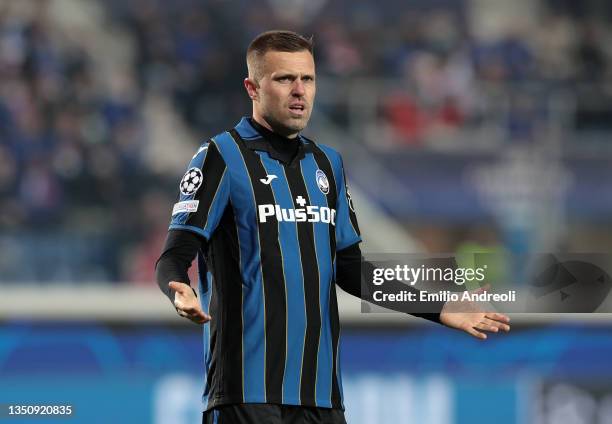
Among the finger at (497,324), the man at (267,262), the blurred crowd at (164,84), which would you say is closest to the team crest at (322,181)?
the man at (267,262)

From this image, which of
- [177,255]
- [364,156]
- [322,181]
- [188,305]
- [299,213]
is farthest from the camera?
[364,156]

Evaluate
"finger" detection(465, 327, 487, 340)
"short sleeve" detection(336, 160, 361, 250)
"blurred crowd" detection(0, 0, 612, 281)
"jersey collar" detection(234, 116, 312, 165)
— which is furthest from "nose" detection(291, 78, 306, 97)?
"blurred crowd" detection(0, 0, 612, 281)

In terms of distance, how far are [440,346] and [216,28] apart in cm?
635

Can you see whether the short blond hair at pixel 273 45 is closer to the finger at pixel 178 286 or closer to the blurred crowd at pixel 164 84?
the finger at pixel 178 286

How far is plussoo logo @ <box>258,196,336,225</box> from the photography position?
3230 millimetres

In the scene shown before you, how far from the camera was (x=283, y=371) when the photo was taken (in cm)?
319

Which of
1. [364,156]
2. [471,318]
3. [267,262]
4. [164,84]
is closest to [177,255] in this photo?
[267,262]

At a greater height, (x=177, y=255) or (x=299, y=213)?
(x=299, y=213)

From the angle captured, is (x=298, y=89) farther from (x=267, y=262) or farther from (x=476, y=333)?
(x=476, y=333)

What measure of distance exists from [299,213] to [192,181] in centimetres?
30

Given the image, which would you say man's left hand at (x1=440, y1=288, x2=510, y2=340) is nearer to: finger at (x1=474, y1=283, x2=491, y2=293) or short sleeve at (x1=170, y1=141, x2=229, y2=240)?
finger at (x1=474, y1=283, x2=491, y2=293)

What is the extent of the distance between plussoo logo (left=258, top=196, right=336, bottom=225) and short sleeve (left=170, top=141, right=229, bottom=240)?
0.37 ft

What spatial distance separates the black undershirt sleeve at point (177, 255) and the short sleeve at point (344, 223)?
408 mm

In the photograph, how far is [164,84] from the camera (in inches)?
456
